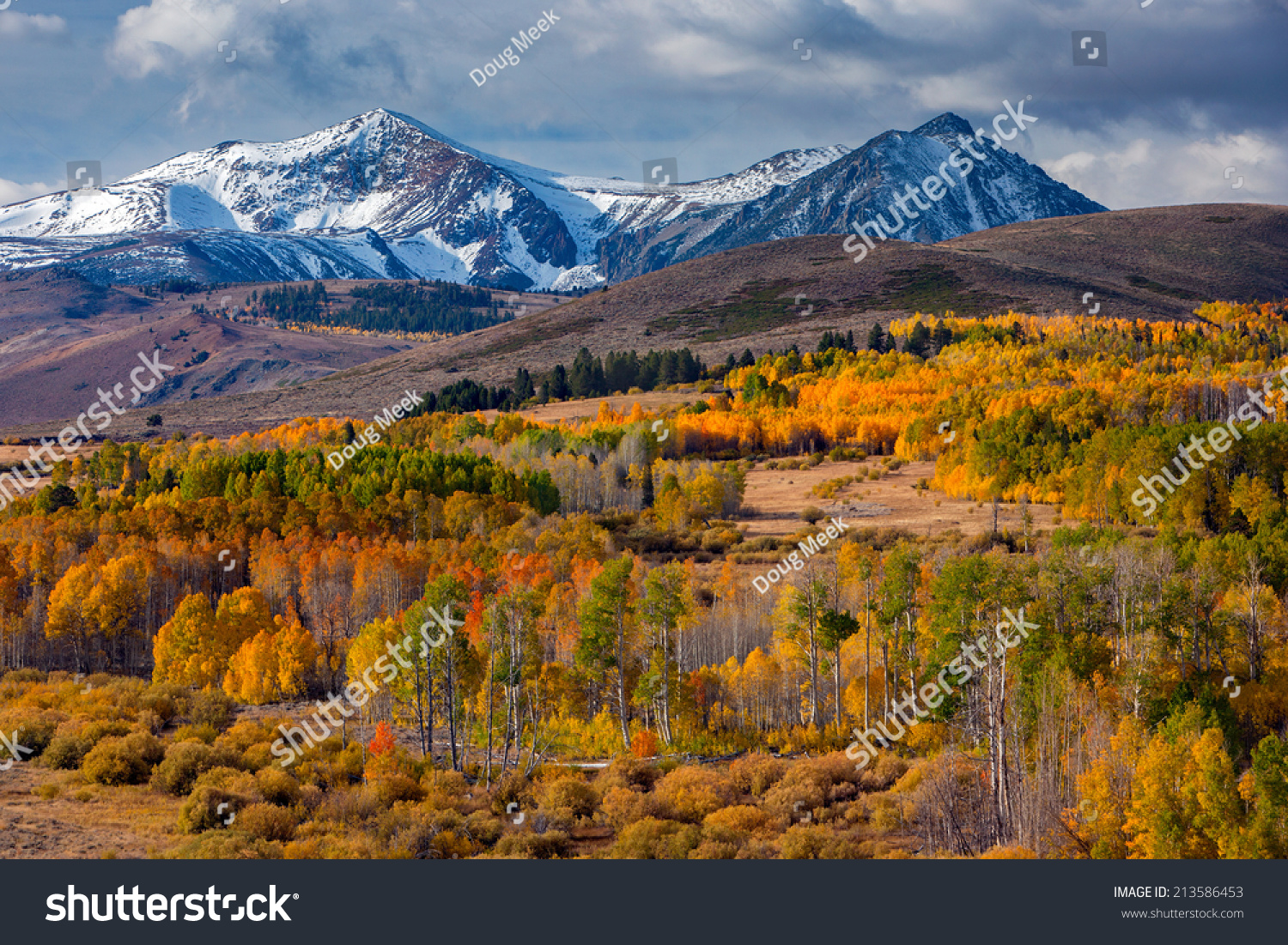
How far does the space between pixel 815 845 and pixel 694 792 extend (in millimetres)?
7014

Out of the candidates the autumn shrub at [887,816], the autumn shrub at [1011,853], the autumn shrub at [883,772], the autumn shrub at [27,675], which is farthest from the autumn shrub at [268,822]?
the autumn shrub at [27,675]

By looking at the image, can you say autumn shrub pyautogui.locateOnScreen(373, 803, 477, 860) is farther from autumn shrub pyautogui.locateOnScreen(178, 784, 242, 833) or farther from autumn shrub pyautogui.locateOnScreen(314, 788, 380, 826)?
autumn shrub pyautogui.locateOnScreen(178, 784, 242, 833)

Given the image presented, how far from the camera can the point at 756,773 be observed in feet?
151

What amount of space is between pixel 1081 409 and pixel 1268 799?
4245 inches

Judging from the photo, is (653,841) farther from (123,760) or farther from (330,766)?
(123,760)

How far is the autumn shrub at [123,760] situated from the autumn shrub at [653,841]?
22.3 metres

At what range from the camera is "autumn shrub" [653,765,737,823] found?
4153 centimetres

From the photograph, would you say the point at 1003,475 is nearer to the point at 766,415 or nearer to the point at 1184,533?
the point at 1184,533

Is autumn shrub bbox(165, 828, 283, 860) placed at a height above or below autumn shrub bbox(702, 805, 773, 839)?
above

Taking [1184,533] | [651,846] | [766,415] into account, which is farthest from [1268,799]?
[766,415]

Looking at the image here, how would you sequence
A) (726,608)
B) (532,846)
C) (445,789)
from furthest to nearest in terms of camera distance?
(726,608) < (445,789) < (532,846)

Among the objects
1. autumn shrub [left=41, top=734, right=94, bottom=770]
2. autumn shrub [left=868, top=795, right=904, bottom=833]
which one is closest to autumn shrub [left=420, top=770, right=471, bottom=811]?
autumn shrub [left=868, top=795, right=904, bottom=833]

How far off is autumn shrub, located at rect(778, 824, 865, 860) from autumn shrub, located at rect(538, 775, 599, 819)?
818 centimetres

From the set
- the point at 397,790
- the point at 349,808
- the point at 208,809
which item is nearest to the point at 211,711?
the point at 397,790
